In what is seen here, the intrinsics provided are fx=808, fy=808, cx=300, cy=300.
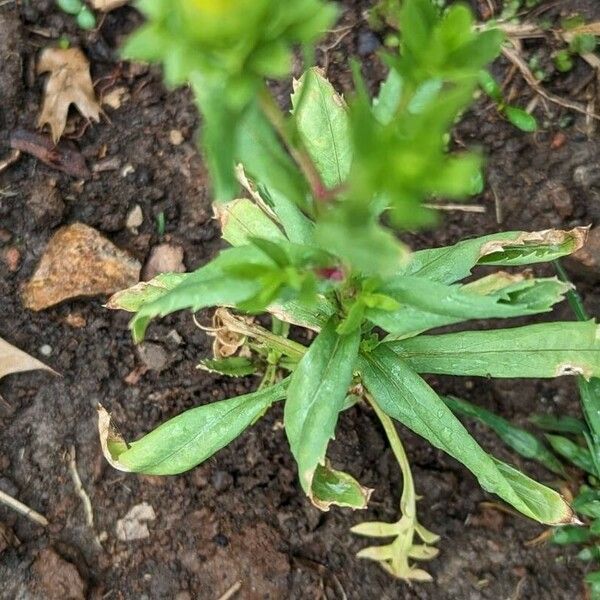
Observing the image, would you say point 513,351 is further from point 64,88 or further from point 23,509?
point 64,88

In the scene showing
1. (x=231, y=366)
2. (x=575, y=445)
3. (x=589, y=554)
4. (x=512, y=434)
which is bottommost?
(x=589, y=554)

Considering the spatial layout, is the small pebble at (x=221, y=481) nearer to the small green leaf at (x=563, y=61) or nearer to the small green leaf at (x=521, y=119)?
the small green leaf at (x=521, y=119)

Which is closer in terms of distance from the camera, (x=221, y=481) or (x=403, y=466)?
(x=403, y=466)

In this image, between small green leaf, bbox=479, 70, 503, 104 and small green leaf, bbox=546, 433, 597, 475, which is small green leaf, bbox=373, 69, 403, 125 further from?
small green leaf, bbox=546, 433, 597, 475

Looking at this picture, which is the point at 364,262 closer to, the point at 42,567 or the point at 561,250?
the point at 561,250

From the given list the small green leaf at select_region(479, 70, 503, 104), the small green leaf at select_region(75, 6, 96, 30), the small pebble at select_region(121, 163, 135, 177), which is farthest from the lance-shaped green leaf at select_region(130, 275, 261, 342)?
the small green leaf at select_region(75, 6, 96, 30)

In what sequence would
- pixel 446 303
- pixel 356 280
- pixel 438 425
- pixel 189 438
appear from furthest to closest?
1. pixel 189 438
2. pixel 438 425
3. pixel 356 280
4. pixel 446 303

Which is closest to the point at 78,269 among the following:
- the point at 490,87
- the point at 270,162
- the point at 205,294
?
the point at 205,294
